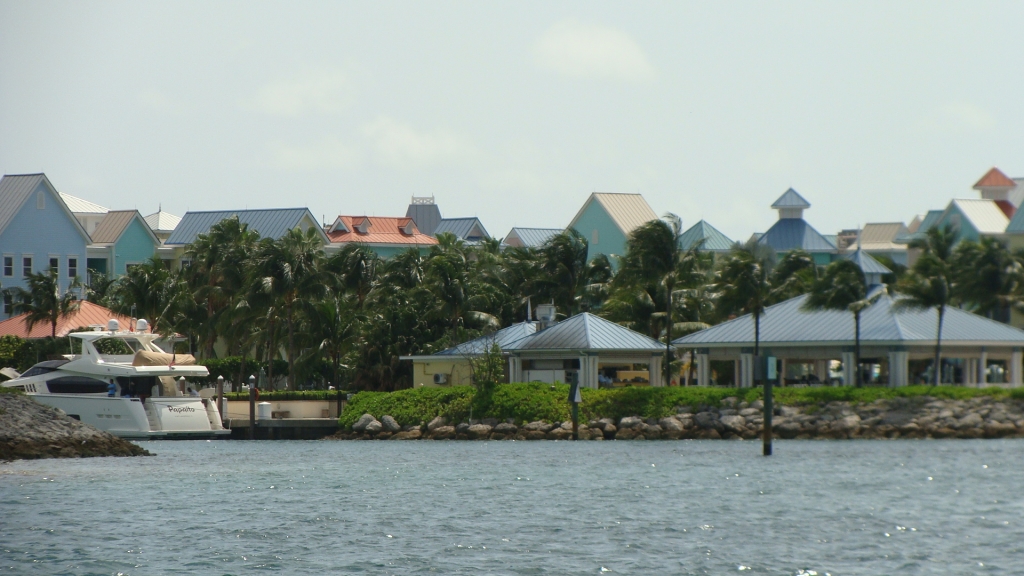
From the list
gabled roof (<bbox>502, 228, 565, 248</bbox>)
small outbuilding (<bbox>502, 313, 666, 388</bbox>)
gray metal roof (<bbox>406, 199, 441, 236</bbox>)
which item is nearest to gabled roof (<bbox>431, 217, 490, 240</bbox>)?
gabled roof (<bbox>502, 228, 565, 248</bbox>)

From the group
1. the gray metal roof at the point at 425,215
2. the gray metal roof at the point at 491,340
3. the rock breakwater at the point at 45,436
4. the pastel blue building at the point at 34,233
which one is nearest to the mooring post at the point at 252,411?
the gray metal roof at the point at 491,340

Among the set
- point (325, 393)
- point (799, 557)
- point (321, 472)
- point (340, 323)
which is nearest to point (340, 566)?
point (799, 557)

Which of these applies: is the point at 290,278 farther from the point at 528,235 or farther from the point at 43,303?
the point at 528,235

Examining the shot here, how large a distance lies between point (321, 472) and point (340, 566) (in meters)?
17.6

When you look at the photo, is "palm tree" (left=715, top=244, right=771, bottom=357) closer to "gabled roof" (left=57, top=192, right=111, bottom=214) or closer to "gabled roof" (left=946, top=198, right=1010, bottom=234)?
"gabled roof" (left=946, top=198, right=1010, bottom=234)

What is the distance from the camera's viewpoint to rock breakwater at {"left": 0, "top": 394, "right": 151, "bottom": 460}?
135ft

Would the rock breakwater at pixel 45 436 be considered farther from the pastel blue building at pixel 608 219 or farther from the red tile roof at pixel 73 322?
the pastel blue building at pixel 608 219

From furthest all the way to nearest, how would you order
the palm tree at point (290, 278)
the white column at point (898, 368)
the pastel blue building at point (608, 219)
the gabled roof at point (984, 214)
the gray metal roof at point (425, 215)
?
the gray metal roof at point (425, 215), the pastel blue building at point (608, 219), the palm tree at point (290, 278), the gabled roof at point (984, 214), the white column at point (898, 368)

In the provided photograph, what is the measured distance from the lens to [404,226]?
342ft

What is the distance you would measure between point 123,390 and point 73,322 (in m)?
22.7

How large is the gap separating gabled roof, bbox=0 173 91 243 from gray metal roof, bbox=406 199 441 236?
3900 cm

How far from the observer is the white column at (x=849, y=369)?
55.0 m

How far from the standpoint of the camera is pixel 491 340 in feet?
202

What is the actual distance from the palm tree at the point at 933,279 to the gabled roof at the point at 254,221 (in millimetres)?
44687
